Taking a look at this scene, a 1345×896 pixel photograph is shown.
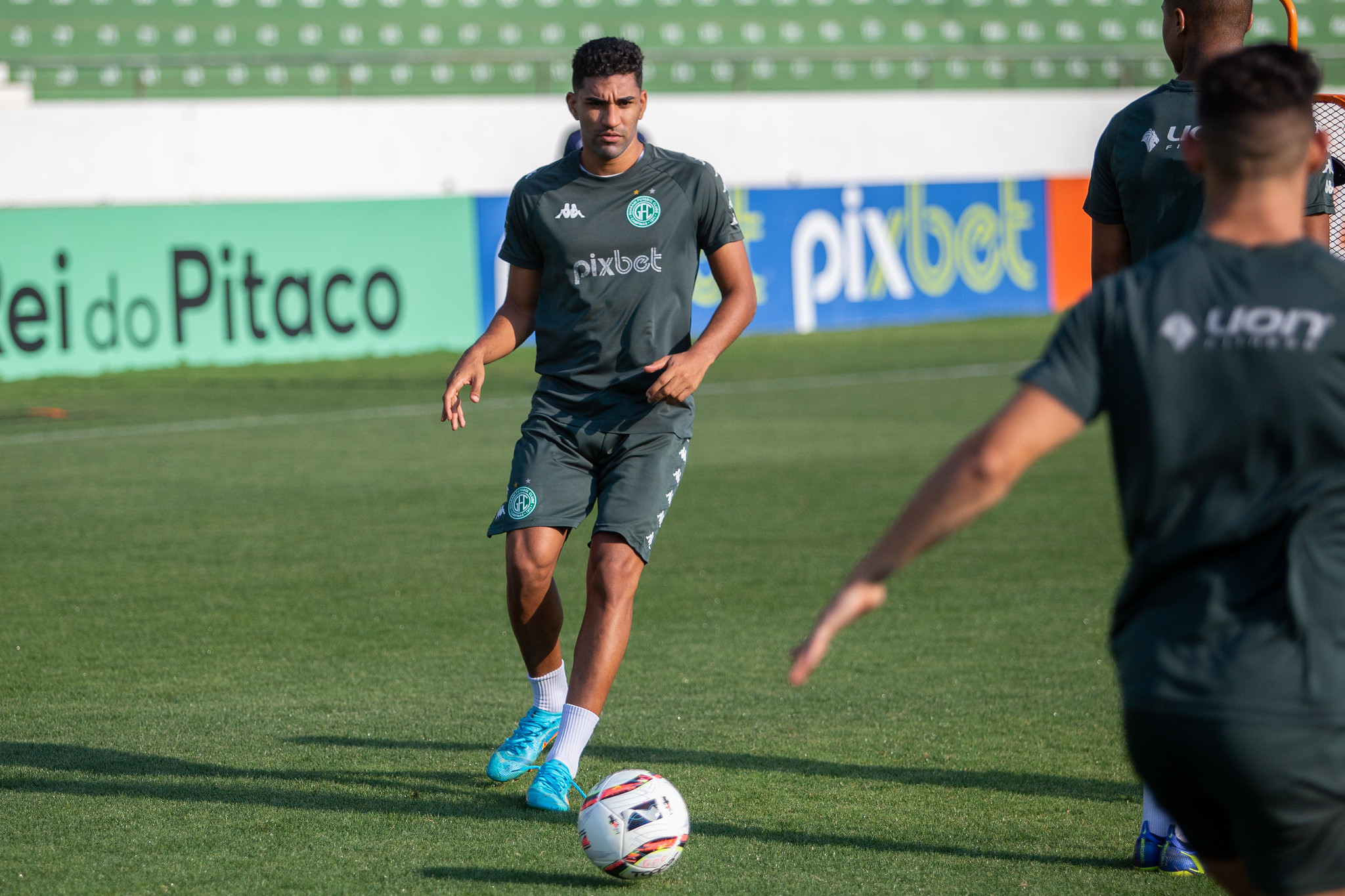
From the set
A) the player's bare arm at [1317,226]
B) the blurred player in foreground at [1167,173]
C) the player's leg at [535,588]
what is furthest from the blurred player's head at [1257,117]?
the player's leg at [535,588]

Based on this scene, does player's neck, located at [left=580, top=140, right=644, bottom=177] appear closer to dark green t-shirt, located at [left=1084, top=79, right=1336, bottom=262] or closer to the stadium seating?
dark green t-shirt, located at [left=1084, top=79, right=1336, bottom=262]

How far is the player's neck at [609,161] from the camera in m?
4.91

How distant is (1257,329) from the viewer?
2.26m

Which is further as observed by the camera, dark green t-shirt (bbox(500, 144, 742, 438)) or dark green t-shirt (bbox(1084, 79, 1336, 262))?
dark green t-shirt (bbox(500, 144, 742, 438))

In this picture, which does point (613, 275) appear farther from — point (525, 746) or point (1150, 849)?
point (1150, 849)

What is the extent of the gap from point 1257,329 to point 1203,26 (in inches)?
87.1

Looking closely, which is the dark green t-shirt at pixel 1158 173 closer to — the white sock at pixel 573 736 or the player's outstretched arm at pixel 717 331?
the player's outstretched arm at pixel 717 331

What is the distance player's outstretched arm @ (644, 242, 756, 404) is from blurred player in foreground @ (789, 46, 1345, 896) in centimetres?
228

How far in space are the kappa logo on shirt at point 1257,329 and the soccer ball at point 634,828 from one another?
2196 millimetres

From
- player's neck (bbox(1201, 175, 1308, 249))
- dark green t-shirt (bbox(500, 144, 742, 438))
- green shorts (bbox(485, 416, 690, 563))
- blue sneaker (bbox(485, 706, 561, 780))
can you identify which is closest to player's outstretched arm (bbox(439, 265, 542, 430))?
dark green t-shirt (bbox(500, 144, 742, 438))

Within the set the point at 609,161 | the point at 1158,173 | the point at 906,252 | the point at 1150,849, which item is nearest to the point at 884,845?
the point at 1150,849

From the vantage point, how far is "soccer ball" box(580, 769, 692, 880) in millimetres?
4012

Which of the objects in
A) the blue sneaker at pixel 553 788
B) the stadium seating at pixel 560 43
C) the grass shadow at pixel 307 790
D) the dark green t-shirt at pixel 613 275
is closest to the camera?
the grass shadow at pixel 307 790

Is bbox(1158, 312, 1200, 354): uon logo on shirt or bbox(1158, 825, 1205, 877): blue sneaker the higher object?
bbox(1158, 312, 1200, 354): uon logo on shirt
